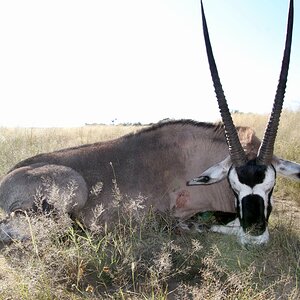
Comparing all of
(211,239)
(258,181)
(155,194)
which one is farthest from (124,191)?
(258,181)

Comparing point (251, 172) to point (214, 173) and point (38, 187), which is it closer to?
point (214, 173)

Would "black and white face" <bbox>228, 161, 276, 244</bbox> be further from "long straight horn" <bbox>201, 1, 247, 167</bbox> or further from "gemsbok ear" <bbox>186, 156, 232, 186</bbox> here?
"gemsbok ear" <bbox>186, 156, 232, 186</bbox>

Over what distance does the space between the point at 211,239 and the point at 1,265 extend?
7.16 ft

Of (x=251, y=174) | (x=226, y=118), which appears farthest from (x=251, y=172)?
(x=226, y=118)

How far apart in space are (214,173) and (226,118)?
26.2 inches

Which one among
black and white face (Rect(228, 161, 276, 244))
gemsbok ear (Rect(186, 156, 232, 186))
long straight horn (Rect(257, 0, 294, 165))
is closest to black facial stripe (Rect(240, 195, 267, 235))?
black and white face (Rect(228, 161, 276, 244))

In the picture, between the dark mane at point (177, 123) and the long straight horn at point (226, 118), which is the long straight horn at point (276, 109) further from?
the dark mane at point (177, 123)

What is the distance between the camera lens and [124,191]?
5.55 meters

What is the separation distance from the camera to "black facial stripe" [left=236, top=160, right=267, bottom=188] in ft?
15.3

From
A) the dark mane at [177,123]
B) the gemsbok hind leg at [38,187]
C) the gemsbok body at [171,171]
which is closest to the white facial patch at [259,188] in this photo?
the gemsbok body at [171,171]

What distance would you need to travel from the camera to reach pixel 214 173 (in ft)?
17.4

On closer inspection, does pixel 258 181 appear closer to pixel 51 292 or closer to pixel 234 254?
pixel 234 254

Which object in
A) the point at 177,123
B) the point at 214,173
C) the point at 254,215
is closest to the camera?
the point at 254,215

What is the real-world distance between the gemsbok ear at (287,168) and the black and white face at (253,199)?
423mm
